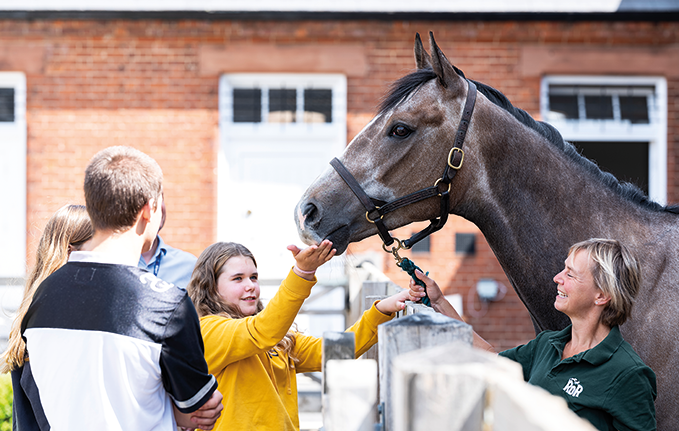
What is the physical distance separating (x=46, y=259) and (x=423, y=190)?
56.8 inches

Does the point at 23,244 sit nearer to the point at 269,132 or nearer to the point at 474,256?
the point at 269,132

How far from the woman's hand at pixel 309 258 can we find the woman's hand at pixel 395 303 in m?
0.34

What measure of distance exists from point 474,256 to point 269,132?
276 centimetres

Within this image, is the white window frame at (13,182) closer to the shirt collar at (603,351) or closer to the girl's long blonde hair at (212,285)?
the girl's long blonde hair at (212,285)

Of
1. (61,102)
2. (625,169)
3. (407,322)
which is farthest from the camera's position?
(625,169)

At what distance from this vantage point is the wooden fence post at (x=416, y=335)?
3.90ft

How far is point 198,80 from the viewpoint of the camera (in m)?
6.45

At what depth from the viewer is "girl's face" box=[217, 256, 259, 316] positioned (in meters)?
2.19

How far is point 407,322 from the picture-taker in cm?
124

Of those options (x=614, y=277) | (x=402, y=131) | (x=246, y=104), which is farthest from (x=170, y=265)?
(x=246, y=104)

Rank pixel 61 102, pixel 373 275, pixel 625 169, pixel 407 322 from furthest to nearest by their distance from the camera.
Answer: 1. pixel 625 169
2. pixel 61 102
3. pixel 373 275
4. pixel 407 322

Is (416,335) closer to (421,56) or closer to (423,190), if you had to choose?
(423,190)

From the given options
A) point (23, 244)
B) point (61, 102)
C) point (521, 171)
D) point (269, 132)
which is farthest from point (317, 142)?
point (521, 171)

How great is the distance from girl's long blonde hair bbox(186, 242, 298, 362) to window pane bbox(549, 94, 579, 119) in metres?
5.55
